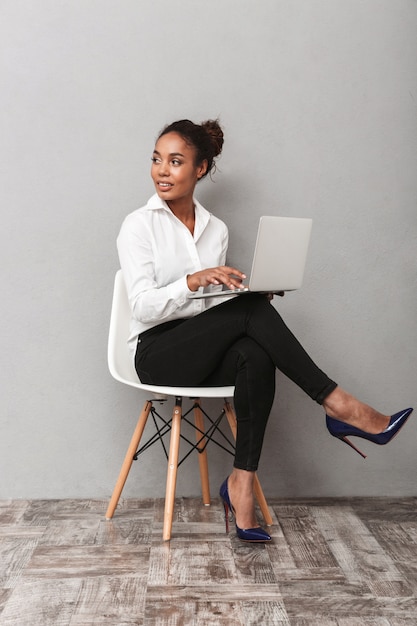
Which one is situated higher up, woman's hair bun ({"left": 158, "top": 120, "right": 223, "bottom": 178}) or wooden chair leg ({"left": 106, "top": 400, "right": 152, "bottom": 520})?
woman's hair bun ({"left": 158, "top": 120, "right": 223, "bottom": 178})

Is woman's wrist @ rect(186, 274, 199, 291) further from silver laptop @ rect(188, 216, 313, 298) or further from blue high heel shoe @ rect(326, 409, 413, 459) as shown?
blue high heel shoe @ rect(326, 409, 413, 459)

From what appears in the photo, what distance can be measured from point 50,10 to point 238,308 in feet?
3.84

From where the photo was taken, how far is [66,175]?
96.6 inches

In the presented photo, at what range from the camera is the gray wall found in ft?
7.98

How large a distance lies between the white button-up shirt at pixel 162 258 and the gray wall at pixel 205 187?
0.20 meters

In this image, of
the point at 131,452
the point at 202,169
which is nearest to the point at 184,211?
the point at 202,169

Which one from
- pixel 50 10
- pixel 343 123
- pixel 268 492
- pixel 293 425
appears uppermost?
pixel 50 10

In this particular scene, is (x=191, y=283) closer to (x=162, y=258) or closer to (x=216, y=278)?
(x=216, y=278)

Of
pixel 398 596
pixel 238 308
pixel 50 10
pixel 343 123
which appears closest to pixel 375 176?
pixel 343 123

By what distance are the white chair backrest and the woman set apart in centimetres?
7

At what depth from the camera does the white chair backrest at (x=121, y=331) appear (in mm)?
2293

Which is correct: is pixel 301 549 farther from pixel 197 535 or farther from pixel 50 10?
pixel 50 10

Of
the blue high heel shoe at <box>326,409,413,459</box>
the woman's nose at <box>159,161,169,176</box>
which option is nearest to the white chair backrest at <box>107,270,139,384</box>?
the woman's nose at <box>159,161,169,176</box>

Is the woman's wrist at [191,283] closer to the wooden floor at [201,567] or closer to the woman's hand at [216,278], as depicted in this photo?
the woman's hand at [216,278]
